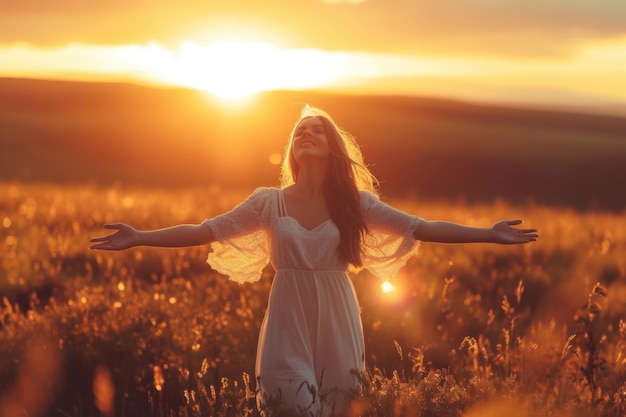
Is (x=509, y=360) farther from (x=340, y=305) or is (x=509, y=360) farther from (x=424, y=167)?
(x=424, y=167)

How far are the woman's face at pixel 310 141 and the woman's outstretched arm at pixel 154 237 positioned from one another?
73cm

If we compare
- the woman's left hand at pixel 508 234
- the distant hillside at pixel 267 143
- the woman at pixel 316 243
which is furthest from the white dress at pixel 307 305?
the distant hillside at pixel 267 143

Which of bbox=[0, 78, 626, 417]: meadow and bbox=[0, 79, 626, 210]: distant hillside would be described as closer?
bbox=[0, 78, 626, 417]: meadow

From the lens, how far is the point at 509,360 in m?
7.07

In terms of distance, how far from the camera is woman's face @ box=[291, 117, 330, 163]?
20.7 ft

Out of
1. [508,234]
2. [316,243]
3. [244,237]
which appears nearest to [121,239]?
[244,237]

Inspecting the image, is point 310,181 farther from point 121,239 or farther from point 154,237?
point 121,239

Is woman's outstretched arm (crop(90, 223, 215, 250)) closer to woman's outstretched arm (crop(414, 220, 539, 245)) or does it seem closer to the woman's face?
the woman's face

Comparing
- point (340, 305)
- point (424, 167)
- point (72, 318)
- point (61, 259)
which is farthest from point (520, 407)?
point (424, 167)

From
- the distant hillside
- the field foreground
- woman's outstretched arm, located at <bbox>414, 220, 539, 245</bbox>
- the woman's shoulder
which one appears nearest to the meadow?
the field foreground

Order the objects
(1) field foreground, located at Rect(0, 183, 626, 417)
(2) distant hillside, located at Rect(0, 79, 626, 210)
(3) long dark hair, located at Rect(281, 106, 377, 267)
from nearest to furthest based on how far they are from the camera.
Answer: (1) field foreground, located at Rect(0, 183, 626, 417) < (3) long dark hair, located at Rect(281, 106, 377, 267) < (2) distant hillside, located at Rect(0, 79, 626, 210)

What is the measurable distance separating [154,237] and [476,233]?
73.9 inches

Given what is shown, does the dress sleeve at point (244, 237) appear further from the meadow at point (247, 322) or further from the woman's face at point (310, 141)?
the meadow at point (247, 322)

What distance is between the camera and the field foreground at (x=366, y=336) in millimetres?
6000
